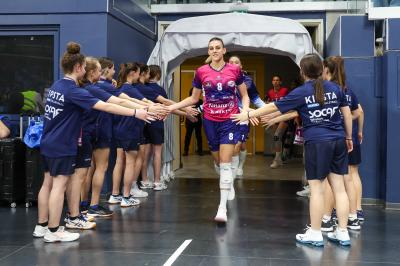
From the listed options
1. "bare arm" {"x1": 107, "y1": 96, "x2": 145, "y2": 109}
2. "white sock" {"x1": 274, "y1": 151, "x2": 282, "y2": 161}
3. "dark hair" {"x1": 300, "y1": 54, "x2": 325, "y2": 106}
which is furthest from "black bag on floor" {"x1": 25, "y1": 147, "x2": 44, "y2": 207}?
"white sock" {"x1": 274, "y1": 151, "x2": 282, "y2": 161}

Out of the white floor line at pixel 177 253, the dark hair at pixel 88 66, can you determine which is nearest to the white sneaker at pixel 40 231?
the white floor line at pixel 177 253

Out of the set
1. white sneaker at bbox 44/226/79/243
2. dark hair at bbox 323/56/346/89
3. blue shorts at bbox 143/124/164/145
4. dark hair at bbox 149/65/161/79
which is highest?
dark hair at bbox 149/65/161/79

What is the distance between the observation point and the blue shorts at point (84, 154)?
16.6ft

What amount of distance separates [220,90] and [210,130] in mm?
433

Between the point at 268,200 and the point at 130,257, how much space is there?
3.14m

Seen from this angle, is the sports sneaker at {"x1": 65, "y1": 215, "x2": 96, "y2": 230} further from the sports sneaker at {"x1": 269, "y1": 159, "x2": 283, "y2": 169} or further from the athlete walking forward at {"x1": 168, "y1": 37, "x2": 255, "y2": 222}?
the sports sneaker at {"x1": 269, "y1": 159, "x2": 283, "y2": 169}

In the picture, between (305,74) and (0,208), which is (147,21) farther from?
(305,74)

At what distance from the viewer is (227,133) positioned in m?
5.34

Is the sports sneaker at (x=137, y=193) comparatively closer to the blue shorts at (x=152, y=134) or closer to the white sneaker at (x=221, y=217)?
the blue shorts at (x=152, y=134)

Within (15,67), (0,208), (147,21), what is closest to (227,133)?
(0,208)

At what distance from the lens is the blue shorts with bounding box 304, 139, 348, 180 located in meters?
4.42

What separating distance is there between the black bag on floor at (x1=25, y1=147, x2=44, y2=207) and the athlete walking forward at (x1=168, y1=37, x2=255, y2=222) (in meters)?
1.91

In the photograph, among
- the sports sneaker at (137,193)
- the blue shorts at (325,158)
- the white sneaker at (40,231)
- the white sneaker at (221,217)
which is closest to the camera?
the blue shorts at (325,158)

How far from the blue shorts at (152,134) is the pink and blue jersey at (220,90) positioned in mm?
2193
